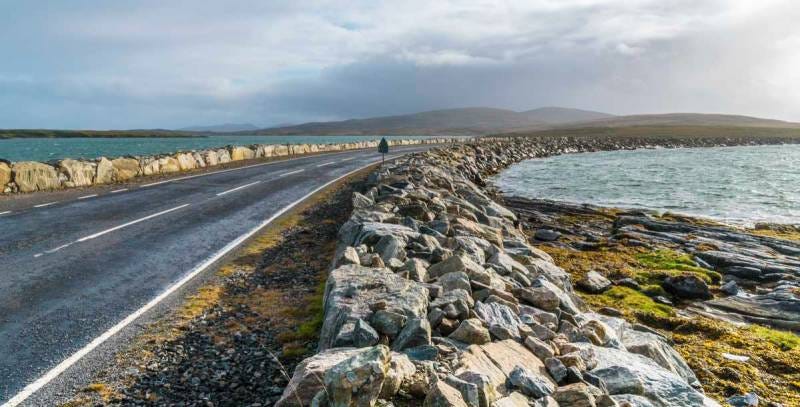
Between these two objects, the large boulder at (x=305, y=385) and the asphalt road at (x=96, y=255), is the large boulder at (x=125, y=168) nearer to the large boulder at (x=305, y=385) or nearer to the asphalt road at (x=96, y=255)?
the asphalt road at (x=96, y=255)

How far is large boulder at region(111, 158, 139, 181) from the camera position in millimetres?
24453

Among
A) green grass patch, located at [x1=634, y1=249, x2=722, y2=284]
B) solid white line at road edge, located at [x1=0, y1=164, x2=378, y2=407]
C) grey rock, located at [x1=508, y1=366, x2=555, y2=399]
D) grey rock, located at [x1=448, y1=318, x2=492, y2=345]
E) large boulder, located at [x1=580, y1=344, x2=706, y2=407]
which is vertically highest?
grey rock, located at [x1=448, y1=318, x2=492, y2=345]

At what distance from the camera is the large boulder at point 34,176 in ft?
66.9

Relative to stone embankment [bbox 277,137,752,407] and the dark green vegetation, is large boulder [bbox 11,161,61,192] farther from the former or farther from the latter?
the dark green vegetation

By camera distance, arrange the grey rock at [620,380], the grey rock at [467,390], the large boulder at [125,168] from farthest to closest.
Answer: the large boulder at [125,168] < the grey rock at [620,380] < the grey rock at [467,390]

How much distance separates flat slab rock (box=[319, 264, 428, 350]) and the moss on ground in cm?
492

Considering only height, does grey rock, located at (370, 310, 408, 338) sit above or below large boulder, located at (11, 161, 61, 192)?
below

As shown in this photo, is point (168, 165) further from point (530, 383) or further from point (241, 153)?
point (530, 383)

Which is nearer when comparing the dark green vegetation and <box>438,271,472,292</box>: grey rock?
<box>438,271,472,292</box>: grey rock

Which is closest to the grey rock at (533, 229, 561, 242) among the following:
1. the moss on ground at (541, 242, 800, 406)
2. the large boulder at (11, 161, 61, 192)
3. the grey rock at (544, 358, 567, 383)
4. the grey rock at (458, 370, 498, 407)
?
the moss on ground at (541, 242, 800, 406)

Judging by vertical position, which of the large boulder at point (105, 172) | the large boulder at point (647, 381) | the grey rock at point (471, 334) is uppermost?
the large boulder at point (105, 172)

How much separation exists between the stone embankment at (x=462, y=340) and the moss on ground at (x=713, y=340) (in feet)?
3.01

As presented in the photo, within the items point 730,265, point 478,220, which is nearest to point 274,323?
point 478,220

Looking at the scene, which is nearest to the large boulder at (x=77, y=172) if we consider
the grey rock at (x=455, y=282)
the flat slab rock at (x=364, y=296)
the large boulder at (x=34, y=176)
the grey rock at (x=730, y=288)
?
the large boulder at (x=34, y=176)
